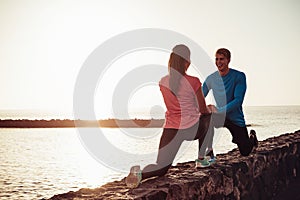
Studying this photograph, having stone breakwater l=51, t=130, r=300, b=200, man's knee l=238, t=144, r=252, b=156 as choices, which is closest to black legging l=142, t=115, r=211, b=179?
stone breakwater l=51, t=130, r=300, b=200

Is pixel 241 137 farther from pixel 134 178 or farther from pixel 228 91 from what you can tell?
pixel 134 178

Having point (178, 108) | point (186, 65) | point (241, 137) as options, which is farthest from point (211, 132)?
point (186, 65)

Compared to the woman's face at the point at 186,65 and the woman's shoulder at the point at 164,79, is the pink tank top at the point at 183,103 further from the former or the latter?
the woman's face at the point at 186,65

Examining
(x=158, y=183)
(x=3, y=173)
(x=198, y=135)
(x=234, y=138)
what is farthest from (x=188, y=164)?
(x=3, y=173)

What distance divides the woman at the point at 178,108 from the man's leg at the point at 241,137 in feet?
4.42

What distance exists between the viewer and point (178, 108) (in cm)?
526

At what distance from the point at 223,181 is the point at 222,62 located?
77.4 inches

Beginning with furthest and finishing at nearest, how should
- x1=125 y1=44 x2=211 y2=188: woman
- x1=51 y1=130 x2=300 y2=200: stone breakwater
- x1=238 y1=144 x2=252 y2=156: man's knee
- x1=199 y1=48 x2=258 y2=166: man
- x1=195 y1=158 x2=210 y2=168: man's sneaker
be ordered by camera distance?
x1=238 y1=144 x2=252 y2=156: man's knee < x1=199 y1=48 x2=258 y2=166: man < x1=195 y1=158 x2=210 y2=168: man's sneaker < x1=125 y1=44 x2=211 y2=188: woman < x1=51 y1=130 x2=300 y2=200: stone breakwater

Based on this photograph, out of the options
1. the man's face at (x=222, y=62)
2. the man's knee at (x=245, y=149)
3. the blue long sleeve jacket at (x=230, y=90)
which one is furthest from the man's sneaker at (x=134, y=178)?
the man's knee at (x=245, y=149)

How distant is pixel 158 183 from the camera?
4.88m

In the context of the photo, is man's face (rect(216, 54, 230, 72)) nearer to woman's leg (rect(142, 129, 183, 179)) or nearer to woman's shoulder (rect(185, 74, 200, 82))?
woman's shoulder (rect(185, 74, 200, 82))

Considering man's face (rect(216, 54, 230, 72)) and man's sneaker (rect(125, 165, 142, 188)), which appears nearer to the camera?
man's sneaker (rect(125, 165, 142, 188))

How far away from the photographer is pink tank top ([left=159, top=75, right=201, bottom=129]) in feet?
16.9

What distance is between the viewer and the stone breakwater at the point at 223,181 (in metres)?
4.61
